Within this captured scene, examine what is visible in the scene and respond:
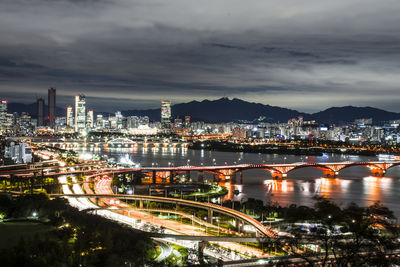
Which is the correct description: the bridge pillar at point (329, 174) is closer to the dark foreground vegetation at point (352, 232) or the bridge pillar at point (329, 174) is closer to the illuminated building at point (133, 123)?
the dark foreground vegetation at point (352, 232)

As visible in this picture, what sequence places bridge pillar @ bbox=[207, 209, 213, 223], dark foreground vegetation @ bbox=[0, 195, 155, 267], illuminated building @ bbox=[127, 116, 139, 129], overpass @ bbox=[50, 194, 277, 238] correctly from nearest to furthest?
dark foreground vegetation @ bbox=[0, 195, 155, 267] < overpass @ bbox=[50, 194, 277, 238] < bridge pillar @ bbox=[207, 209, 213, 223] < illuminated building @ bbox=[127, 116, 139, 129]

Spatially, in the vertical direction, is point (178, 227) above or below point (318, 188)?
above

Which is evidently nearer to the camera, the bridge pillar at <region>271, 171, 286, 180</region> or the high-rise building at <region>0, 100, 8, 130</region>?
the bridge pillar at <region>271, 171, 286, 180</region>

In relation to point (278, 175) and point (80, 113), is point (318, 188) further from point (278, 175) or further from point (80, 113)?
point (80, 113)

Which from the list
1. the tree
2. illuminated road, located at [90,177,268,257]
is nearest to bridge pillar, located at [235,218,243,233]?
illuminated road, located at [90,177,268,257]

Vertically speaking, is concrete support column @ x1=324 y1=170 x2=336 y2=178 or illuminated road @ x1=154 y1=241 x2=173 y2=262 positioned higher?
illuminated road @ x1=154 y1=241 x2=173 y2=262

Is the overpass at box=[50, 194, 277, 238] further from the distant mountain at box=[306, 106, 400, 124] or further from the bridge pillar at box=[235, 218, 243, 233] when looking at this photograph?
the distant mountain at box=[306, 106, 400, 124]

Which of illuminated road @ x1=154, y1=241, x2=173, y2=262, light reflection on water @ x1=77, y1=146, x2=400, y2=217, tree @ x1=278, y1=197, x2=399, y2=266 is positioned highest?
tree @ x1=278, y1=197, x2=399, y2=266

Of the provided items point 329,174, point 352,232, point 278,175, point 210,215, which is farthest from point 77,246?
point 329,174
